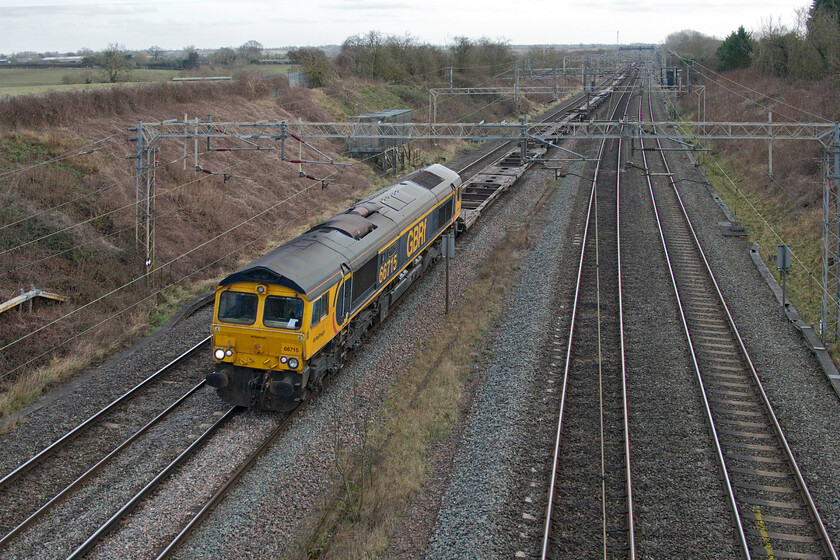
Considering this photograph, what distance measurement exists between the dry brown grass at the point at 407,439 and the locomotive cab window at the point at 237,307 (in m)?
3.31

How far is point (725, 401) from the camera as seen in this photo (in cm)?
1475

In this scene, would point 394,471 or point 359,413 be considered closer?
point 394,471

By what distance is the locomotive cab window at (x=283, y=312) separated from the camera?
44.7 ft

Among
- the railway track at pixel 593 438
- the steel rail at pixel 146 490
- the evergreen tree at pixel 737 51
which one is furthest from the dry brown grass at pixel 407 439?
the evergreen tree at pixel 737 51

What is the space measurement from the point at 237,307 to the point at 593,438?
280 inches

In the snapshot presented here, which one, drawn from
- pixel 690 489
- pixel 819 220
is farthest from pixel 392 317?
pixel 819 220

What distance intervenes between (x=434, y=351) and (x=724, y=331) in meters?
7.41

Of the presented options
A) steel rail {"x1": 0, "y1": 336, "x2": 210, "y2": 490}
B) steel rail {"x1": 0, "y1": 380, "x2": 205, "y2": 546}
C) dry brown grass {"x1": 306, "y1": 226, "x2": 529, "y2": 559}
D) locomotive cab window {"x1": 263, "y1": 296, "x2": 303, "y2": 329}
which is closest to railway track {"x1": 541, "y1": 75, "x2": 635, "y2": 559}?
dry brown grass {"x1": 306, "y1": 226, "x2": 529, "y2": 559}

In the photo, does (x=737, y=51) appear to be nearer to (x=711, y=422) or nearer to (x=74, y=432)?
(x=711, y=422)

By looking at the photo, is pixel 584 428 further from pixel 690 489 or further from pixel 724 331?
pixel 724 331

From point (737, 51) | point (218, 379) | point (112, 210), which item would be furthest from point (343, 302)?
point (737, 51)

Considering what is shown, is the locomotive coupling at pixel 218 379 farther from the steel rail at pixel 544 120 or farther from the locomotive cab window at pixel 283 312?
the steel rail at pixel 544 120

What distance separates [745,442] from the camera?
13203 millimetres

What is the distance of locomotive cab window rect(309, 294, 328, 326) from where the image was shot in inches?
543
